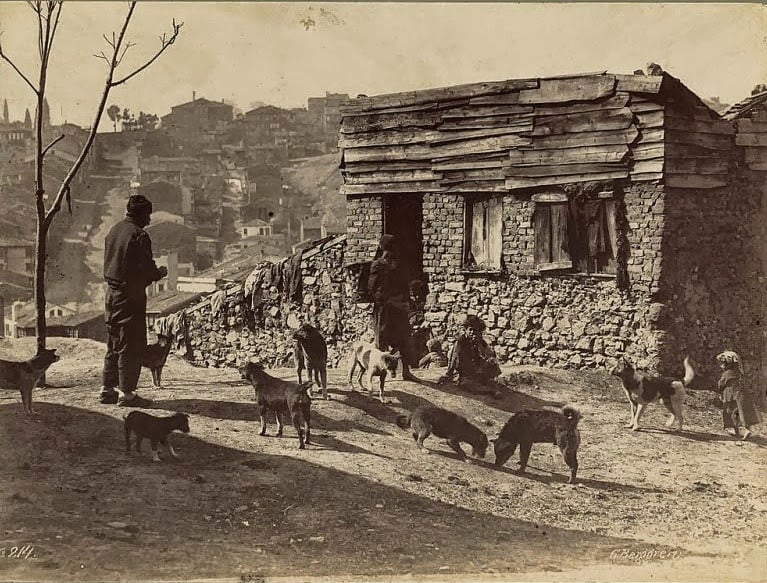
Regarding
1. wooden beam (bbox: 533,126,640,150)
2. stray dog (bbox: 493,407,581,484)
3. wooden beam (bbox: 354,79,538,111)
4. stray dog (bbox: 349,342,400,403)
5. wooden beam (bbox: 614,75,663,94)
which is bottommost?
stray dog (bbox: 493,407,581,484)

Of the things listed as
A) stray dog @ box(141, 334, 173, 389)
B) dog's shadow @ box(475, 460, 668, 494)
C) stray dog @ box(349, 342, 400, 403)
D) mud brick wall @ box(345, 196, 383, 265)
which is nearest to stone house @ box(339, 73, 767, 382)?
mud brick wall @ box(345, 196, 383, 265)

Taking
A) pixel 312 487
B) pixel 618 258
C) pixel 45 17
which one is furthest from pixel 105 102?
pixel 618 258

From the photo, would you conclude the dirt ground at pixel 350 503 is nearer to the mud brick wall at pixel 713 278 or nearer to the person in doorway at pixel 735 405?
the person in doorway at pixel 735 405

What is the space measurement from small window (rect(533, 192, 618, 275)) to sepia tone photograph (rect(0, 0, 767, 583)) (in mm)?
32

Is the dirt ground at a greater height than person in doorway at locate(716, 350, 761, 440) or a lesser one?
lesser

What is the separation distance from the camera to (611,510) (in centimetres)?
627

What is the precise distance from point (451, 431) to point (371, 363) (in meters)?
1.65

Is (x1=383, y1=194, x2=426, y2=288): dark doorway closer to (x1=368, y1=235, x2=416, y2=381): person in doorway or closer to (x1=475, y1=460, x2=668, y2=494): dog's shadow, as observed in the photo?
(x1=368, y1=235, x2=416, y2=381): person in doorway

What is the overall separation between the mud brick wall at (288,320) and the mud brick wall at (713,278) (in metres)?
4.54

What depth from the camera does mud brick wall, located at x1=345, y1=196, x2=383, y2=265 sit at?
11.3m

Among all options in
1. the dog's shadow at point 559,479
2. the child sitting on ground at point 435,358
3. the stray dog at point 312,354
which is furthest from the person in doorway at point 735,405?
the stray dog at point 312,354
